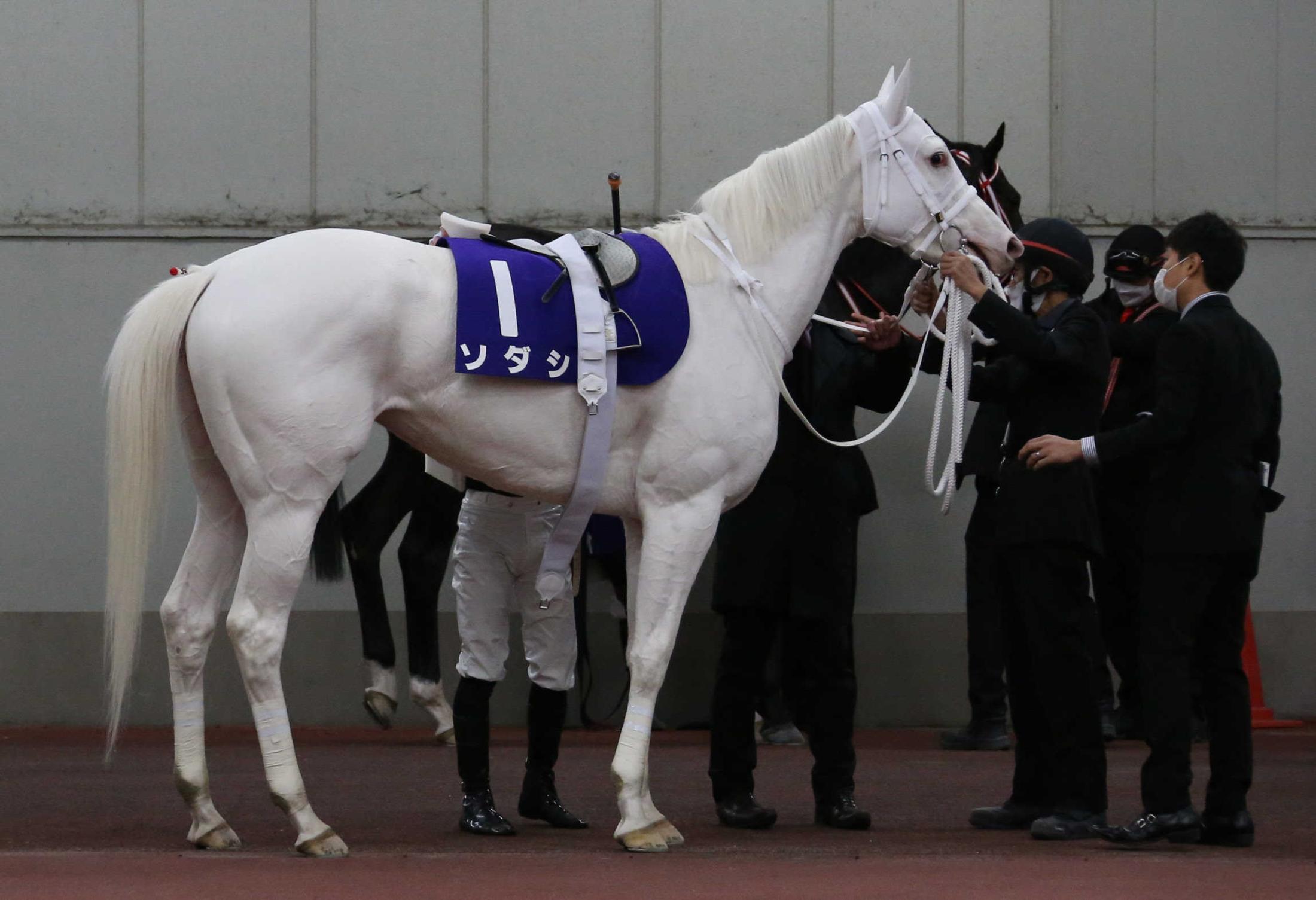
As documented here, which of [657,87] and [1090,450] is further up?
[657,87]

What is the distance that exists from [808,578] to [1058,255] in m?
1.31

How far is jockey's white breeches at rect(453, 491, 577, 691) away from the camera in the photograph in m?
5.36

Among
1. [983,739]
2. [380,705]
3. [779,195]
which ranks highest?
[779,195]

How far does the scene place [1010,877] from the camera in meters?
4.56

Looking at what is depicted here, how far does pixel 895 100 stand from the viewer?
5406mm

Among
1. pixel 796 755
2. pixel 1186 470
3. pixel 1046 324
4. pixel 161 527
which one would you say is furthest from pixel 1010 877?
pixel 796 755

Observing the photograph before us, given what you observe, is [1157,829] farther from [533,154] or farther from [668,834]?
[533,154]

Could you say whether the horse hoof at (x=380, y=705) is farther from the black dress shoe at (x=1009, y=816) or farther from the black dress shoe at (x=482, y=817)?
the black dress shoe at (x=1009, y=816)

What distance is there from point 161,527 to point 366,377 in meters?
0.77

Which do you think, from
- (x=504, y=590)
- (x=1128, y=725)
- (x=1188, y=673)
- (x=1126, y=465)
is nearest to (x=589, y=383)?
(x=504, y=590)

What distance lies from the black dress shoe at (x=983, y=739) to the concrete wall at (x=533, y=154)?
90 cm

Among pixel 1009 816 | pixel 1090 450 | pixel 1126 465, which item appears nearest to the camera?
pixel 1090 450

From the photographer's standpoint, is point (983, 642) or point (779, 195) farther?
point (983, 642)

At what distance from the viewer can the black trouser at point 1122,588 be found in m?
7.96
